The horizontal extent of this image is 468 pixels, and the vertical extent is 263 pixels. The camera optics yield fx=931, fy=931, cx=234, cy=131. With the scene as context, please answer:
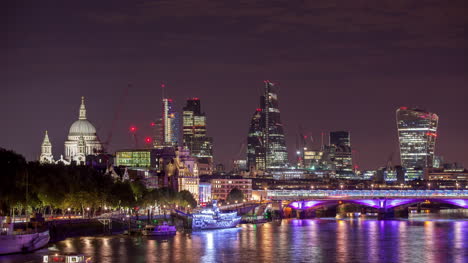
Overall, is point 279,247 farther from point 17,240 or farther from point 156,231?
point 17,240

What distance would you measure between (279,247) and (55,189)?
2982 centimetres

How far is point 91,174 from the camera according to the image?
461 ft

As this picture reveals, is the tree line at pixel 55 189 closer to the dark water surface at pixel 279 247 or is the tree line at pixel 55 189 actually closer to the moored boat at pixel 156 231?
the dark water surface at pixel 279 247

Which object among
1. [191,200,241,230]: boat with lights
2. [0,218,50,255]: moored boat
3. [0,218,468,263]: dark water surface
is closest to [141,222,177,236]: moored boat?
[0,218,468,263]: dark water surface

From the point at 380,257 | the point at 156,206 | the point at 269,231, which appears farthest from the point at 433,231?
the point at 156,206

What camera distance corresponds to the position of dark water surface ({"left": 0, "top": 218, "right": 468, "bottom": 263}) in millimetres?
94625

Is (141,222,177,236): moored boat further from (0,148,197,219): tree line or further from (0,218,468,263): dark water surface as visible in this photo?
(0,148,197,219): tree line

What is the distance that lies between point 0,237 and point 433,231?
71099mm

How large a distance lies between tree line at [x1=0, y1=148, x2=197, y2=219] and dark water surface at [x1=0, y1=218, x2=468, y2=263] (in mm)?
7304

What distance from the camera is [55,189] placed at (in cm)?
11731

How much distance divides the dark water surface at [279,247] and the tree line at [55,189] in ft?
24.0

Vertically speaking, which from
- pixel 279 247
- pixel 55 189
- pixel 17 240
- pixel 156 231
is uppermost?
pixel 55 189

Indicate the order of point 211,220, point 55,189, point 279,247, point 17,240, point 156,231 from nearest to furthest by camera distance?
point 17,240
point 279,247
point 55,189
point 156,231
point 211,220

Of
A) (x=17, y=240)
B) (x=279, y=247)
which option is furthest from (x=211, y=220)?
(x=17, y=240)
